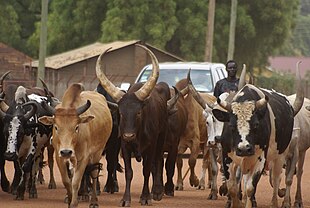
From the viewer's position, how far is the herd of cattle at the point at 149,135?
14.1 metres

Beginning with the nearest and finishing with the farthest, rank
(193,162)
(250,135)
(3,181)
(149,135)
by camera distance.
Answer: (250,135) < (149,135) < (3,181) < (193,162)

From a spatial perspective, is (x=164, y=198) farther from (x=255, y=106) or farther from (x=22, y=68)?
(x=22, y=68)

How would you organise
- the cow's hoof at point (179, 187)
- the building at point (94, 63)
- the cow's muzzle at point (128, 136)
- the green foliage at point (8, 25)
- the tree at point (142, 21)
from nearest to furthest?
the cow's muzzle at point (128, 136)
the cow's hoof at point (179, 187)
the building at point (94, 63)
the tree at point (142, 21)
the green foliage at point (8, 25)

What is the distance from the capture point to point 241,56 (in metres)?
54.2

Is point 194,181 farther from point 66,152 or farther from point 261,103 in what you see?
point 66,152

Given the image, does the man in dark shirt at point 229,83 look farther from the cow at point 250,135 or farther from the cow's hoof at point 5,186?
the cow's hoof at point 5,186

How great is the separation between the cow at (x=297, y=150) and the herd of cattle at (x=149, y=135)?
2 centimetres

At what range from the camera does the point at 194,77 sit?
24.3 metres

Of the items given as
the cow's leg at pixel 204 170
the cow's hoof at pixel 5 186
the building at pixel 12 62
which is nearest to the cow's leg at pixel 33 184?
the cow's hoof at pixel 5 186

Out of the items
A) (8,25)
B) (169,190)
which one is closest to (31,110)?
(169,190)

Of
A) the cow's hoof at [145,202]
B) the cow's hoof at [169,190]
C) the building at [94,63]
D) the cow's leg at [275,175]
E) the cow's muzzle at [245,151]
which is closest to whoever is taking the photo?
the cow's muzzle at [245,151]

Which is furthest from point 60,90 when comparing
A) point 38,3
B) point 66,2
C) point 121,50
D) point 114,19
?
point 38,3

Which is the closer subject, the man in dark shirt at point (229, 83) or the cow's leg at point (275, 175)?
the cow's leg at point (275, 175)

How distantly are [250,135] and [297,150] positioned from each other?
2.74 m
